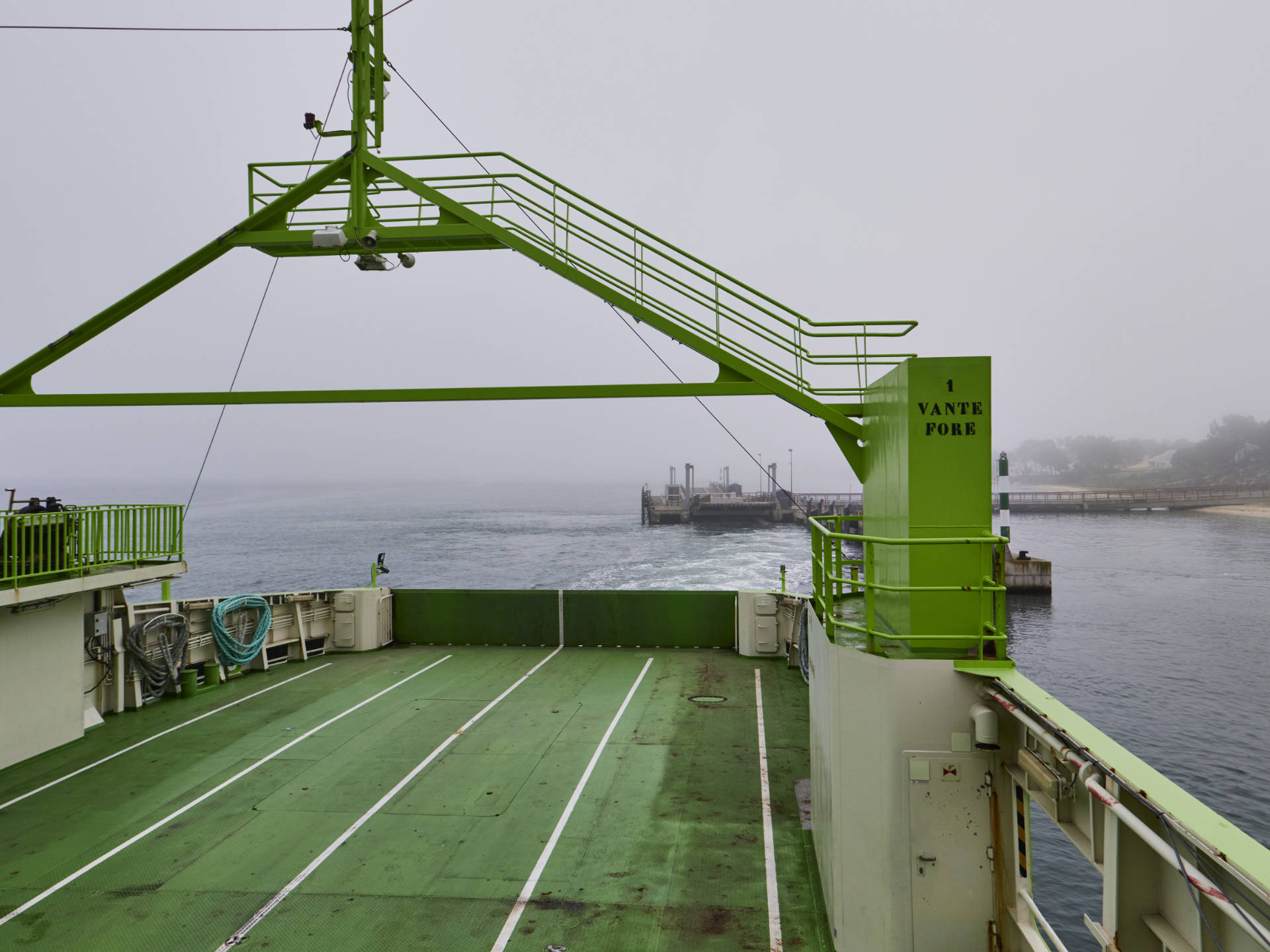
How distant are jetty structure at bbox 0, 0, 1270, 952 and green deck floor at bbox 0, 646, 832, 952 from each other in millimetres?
45

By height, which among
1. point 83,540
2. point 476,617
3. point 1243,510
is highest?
point 83,540

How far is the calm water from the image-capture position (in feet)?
58.1

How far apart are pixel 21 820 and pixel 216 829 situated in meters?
2.53

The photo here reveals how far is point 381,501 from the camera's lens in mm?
199250

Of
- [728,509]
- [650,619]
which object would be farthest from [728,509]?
[650,619]

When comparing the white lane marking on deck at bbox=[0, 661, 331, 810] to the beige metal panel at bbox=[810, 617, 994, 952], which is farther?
the white lane marking on deck at bbox=[0, 661, 331, 810]

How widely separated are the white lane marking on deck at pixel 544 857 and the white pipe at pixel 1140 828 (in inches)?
182

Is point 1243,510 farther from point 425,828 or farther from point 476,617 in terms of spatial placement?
point 425,828

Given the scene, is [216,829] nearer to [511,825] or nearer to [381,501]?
[511,825]

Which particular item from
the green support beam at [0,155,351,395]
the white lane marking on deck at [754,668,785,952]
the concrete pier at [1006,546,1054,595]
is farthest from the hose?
the concrete pier at [1006,546,1054,595]

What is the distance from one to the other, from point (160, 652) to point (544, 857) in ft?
31.9

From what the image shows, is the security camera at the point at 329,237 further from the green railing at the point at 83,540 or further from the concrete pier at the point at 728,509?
the concrete pier at the point at 728,509

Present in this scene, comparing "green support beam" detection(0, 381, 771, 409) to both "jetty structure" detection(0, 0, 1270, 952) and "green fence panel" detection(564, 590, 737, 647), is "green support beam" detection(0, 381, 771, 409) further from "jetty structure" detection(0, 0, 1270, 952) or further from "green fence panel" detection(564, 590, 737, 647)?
"green fence panel" detection(564, 590, 737, 647)

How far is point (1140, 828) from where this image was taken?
3.41 metres
